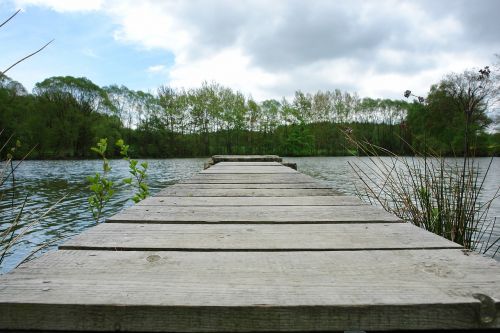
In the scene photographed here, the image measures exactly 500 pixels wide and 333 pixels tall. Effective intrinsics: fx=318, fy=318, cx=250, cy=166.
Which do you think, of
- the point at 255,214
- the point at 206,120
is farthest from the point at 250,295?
the point at 206,120

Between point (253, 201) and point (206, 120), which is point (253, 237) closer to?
point (253, 201)

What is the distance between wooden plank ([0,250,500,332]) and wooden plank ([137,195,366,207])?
3.66 feet

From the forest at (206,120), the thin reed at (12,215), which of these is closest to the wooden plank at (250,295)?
the thin reed at (12,215)

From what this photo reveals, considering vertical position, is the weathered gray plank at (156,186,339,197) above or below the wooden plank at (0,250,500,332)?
below

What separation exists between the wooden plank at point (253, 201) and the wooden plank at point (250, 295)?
112 centimetres

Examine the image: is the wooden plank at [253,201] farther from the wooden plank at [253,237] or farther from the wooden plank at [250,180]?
the wooden plank at [250,180]

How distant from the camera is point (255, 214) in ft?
5.81

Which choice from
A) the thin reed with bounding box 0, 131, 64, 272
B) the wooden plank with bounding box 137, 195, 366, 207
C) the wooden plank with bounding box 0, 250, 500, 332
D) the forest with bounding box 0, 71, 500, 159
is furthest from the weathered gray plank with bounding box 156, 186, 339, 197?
the forest with bounding box 0, 71, 500, 159

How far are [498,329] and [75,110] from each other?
46.2 metres

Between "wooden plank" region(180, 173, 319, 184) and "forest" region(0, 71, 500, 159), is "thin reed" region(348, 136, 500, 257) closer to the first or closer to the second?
"wooden plank" region(180, 173, 319, 184)

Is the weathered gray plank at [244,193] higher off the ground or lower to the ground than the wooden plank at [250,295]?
lower

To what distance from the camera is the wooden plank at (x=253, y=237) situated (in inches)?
44.6

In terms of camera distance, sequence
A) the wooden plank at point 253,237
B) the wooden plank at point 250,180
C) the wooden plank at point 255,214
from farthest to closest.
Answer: the wooden plank at point 250,180 → the wooden plank at point 255,214 → the wooden plank at point 253,237

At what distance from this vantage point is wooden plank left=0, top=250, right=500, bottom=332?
0.65 meters
